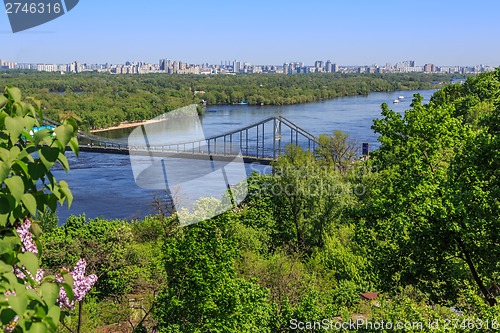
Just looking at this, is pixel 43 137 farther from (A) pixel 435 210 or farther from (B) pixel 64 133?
(A) pixel 435 210

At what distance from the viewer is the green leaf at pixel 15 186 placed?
1.31m

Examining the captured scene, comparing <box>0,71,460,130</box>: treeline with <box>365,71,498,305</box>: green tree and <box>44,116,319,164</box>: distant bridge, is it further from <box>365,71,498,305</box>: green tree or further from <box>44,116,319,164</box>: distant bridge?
<box>365,71,498,305</box>: green tree

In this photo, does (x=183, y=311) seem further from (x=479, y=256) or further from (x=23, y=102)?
(x=23, y=102)

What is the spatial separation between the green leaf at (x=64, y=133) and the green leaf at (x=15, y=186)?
133 mm

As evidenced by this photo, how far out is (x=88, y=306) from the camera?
12.9m

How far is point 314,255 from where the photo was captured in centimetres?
1565

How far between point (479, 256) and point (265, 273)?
21.1ft

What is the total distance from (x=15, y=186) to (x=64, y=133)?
16 cm

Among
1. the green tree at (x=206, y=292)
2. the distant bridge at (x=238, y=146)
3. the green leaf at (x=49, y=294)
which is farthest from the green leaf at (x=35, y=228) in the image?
the distant bridge at (x=238, y=146)

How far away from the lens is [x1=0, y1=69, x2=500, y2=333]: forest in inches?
55.7

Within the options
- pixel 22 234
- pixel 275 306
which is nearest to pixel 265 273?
pixel 275 306

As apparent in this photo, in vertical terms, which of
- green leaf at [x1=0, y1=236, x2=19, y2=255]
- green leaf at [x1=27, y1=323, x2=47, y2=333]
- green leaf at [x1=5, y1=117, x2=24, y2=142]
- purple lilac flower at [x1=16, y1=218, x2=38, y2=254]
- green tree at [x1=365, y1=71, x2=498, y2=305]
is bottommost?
green tree at [x1=365, y1=71, x2=498, y2=305]

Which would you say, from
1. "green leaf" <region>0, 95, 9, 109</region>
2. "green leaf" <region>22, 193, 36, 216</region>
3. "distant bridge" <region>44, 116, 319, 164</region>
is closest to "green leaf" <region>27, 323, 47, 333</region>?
"green leaf" <region>22, 193, 36, 216</region>

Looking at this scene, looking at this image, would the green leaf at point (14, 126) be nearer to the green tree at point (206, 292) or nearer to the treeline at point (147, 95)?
the green tree at point (206, 292)
